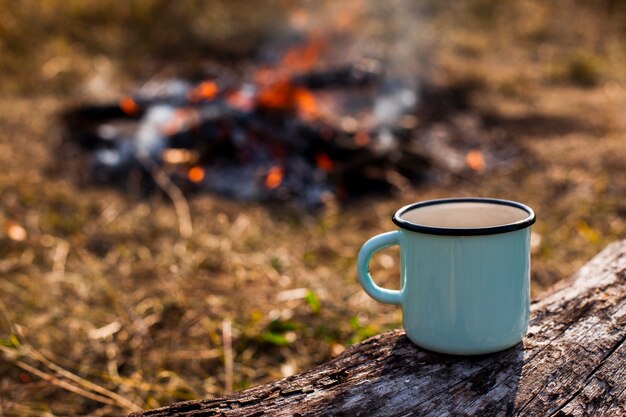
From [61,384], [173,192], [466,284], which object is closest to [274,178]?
[173,192]

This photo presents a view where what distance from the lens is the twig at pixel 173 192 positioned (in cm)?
402

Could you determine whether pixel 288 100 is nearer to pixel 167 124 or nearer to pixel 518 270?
pixel 167 124

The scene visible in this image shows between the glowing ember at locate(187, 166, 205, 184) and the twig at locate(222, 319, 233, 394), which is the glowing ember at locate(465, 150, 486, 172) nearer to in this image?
the glowing ember at locate(187, 166, 205, 184)

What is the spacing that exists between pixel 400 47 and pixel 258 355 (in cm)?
596

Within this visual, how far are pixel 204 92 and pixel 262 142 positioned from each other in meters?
0.94

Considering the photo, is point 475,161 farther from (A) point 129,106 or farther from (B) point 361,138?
(A) point 129,106

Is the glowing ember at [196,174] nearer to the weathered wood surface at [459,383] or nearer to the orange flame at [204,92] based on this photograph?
the orange flame at [204,92]

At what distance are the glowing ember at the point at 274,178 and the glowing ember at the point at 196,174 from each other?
48 centimetres

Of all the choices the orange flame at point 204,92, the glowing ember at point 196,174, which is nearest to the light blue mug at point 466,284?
the glowing ember at point 196,174

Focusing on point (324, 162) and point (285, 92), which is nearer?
point (324, 162)

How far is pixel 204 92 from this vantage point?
566cm

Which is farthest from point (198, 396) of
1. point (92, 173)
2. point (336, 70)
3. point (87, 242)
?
point (336, 70)

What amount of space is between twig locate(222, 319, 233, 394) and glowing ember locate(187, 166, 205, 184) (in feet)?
7.06

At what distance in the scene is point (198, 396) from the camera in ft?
7.90
